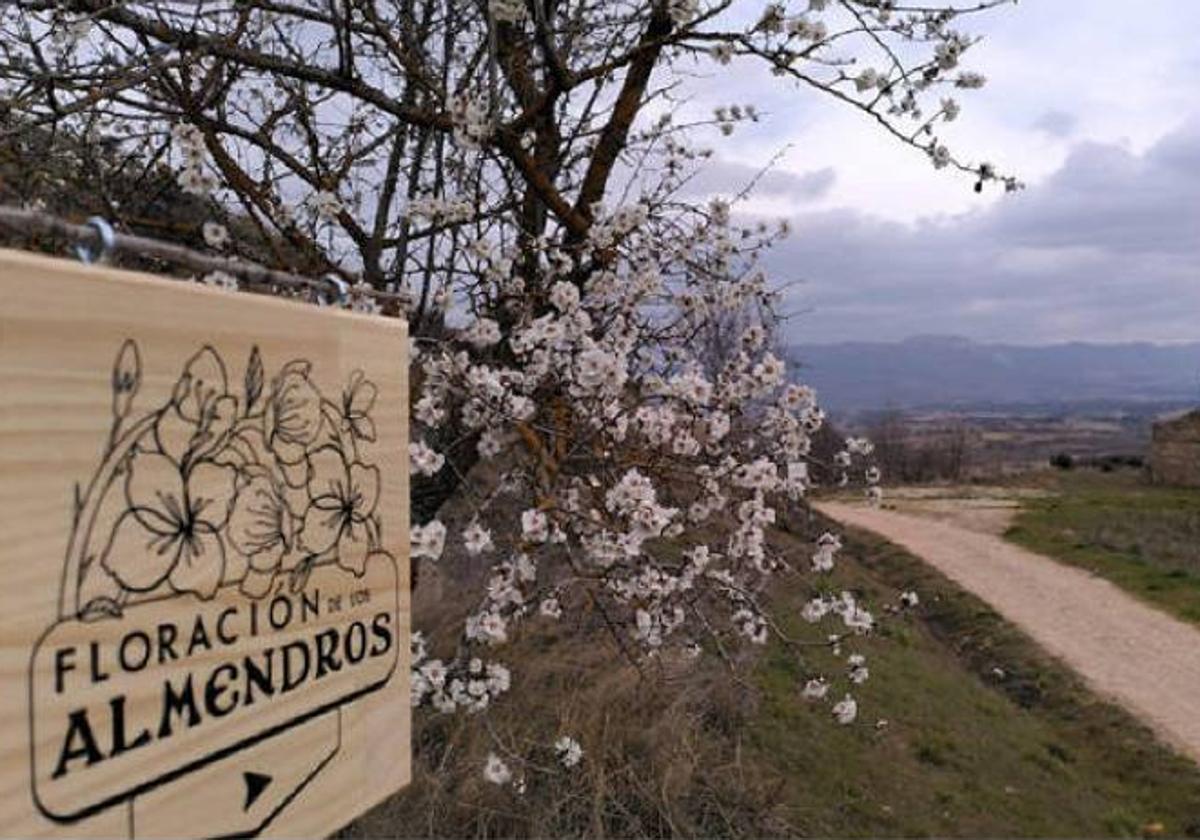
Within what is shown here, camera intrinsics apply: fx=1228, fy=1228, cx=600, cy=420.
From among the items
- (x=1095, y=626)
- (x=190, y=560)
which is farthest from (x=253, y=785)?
(x=1095, y=626)

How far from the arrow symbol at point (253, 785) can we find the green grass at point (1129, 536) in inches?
567

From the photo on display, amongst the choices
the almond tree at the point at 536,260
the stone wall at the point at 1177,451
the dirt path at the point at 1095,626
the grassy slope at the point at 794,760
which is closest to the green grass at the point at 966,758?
the grassy slope at the point at 794,760

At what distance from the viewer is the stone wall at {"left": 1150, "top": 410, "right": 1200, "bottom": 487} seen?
35.7 meters

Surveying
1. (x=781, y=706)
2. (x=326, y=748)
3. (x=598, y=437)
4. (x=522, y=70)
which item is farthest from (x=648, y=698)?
(x=326, y=748)

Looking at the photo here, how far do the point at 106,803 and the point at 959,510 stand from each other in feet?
90.9

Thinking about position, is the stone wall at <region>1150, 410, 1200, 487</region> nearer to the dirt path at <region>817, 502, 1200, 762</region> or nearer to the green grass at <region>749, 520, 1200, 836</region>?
the dirt path at <region>817, 502, 1200, 762</region>

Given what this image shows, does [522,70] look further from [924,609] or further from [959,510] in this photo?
[959,510]

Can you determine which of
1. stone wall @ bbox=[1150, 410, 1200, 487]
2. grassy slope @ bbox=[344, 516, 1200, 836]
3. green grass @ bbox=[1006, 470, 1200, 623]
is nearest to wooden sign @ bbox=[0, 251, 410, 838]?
grassy slope @ bbox=[344, 516, 1200, 836]

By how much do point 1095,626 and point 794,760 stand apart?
772 centimetres

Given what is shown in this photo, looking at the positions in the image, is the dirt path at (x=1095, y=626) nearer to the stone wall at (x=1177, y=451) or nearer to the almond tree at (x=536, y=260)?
the almond tree at (x=536, y=260)

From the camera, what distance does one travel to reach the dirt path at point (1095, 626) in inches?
422

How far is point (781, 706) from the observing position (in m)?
8.52

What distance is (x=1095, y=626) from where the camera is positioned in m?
14.0

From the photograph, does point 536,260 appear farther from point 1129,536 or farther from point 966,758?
point 1129,536
